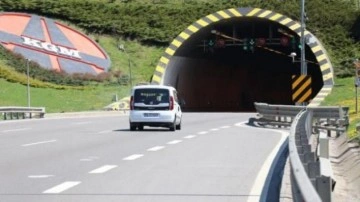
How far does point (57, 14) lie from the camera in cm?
6800

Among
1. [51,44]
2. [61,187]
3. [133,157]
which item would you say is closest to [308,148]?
[61,187]

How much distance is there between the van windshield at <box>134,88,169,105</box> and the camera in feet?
100

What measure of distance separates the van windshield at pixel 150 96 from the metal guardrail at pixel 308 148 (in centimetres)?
511

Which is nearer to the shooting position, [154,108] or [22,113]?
[154,108]

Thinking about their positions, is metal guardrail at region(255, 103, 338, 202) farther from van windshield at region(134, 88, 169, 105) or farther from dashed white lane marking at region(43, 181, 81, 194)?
van windshield at region(134, 88, 169, 105)

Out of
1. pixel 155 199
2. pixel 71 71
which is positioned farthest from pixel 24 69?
pixel 155 199

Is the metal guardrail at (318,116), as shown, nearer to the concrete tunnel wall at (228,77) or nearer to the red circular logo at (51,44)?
the concrete tunnel wall at (228,77)

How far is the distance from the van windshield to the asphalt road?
6197mm

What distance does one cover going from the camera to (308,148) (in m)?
11.4

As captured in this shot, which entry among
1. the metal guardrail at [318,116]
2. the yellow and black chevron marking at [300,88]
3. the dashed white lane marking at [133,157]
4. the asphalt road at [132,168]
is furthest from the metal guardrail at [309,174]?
the yellow and black chevron marking at [300,88]

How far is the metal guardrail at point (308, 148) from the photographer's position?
645 cm

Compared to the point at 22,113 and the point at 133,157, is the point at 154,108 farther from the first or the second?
the point at 22,113

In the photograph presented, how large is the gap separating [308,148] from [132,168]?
4.39 metres

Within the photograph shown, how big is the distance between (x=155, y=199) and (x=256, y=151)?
8805 mm
